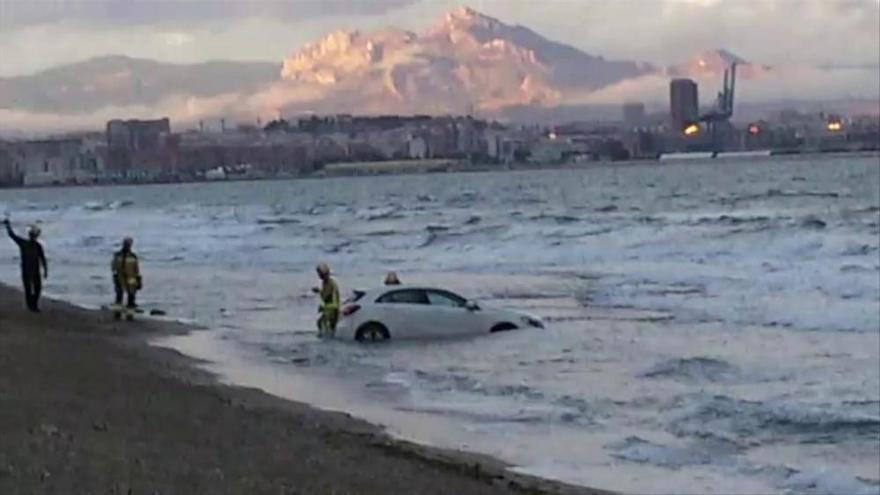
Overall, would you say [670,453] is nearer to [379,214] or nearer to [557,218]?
[557,218]

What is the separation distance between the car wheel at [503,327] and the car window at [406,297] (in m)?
1.28

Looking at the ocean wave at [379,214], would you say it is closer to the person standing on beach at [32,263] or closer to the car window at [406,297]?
the person standing on beach at [32,263]

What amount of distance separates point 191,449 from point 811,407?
9234 mm

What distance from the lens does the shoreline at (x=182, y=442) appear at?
10.9 metres

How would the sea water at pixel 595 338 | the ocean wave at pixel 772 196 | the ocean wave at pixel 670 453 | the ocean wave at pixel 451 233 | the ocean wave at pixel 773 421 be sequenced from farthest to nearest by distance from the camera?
the ocean wave at pixel 772 196
the ocean wave at pixel 451 233
the ocean wave at pixel 773 421
the sea water at pixel 595 338
the ocean wave at pixel 670 453

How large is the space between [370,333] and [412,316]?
86 centimetres

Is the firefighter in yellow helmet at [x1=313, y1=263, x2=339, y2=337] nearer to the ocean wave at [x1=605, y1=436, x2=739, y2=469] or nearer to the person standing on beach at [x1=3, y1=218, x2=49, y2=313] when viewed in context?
the person standing on beach at [x1=3, y1=218, x2=49, y2=313]

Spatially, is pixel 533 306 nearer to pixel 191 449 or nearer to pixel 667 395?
pixel 667 395

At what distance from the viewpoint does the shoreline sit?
1095 cm

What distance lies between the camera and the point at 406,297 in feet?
97.1

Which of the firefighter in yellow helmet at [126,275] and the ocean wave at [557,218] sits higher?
the firefighter in yellow helmet at [126,275]

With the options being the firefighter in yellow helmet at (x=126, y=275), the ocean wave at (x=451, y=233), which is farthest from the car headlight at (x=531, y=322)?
the ocean wave at (x=451, y=233)

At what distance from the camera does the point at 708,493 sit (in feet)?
49.0

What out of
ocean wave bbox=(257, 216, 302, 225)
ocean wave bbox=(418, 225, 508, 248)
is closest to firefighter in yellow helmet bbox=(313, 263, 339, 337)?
ocean wave bbox=(418, 225, 508, 248)
